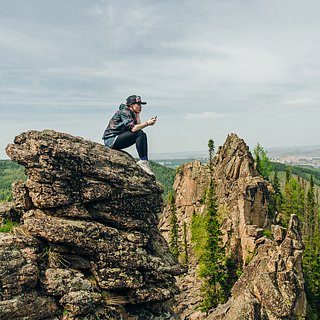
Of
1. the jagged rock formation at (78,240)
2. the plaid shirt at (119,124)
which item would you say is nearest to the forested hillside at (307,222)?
the jagged rock formation at (78,240)

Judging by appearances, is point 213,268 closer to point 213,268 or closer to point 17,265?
point 213,268

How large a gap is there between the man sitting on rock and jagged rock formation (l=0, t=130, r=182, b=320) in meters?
0.85

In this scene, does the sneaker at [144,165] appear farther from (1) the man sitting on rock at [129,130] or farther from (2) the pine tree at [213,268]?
(2) the pine tree at [213,268]

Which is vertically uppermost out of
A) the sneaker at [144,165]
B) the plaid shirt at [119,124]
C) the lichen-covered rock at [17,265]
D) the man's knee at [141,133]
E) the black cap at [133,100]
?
the black cap at [133,100]

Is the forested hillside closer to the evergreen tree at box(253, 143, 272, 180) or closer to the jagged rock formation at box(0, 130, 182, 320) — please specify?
the evergreen tree at box(253, 143, 272, 180)

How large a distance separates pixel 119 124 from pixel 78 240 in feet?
21.8

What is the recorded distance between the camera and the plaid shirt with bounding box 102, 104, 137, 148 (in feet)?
58.7

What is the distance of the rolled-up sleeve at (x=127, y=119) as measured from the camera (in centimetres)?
1784

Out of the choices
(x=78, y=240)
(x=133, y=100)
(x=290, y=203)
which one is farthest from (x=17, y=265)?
(x=290, y=203)

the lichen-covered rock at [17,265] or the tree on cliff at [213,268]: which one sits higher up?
the lichen-covered rock at [17,265]

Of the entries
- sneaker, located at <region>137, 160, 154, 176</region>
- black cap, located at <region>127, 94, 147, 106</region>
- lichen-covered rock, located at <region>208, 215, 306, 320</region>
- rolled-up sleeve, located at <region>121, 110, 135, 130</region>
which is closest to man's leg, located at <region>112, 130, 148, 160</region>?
sneaker, located at <region>137, 160, 154, 176</region>

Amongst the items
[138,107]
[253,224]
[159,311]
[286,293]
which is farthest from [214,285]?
[138,107]

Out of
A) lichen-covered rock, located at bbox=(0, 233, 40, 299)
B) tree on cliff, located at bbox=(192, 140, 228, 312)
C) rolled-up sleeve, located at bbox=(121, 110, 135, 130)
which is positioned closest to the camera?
lichen-covered rock, located at bbox=(0, 233, 40, 299)

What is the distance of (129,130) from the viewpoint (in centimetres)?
1823
